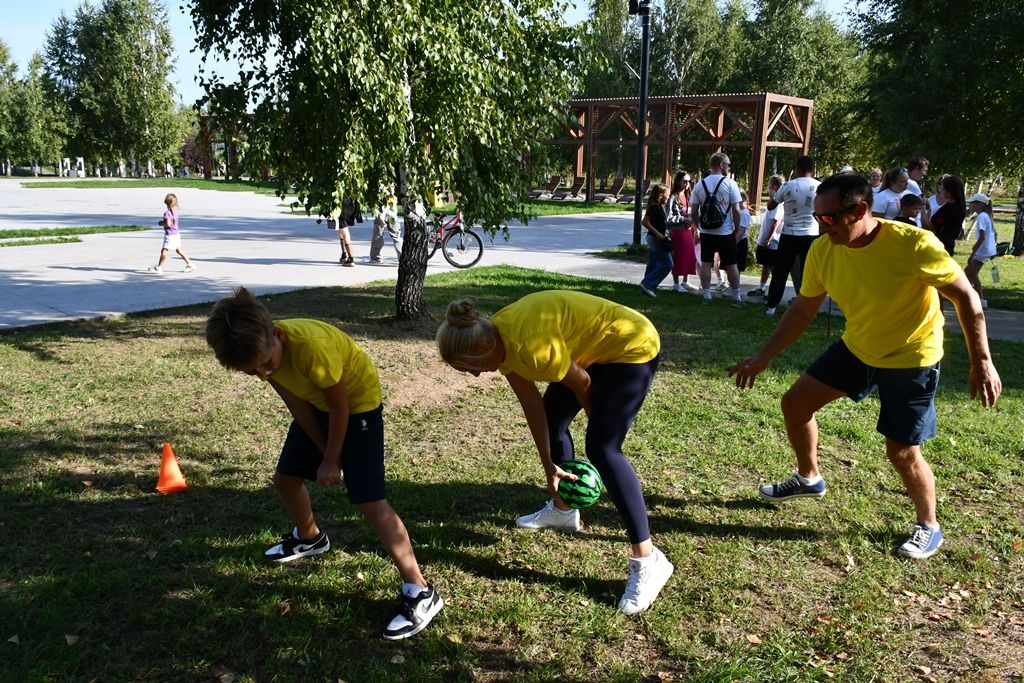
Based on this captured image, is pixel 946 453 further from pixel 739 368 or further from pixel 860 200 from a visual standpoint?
pixel 860 200

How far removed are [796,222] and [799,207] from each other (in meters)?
0.19

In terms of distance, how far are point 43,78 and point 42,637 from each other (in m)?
74.4

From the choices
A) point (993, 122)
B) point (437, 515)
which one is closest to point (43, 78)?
point (993, 122)

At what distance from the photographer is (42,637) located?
3.11 m

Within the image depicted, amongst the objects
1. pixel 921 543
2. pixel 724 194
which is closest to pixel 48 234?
pixel 724 194

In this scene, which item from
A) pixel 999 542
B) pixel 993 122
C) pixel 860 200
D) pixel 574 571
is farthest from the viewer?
pixel 993 122

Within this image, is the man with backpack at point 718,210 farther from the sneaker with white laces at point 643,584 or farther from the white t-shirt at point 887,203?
the sneaker with white laces at point 643,584

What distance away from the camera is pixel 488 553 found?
382cm

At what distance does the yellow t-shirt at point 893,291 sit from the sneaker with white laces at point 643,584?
1397mm

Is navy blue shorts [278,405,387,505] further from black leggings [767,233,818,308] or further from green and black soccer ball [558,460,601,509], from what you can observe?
black leggings [767,233,818,308]

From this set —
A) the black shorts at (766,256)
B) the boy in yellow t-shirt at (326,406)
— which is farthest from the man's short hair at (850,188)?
the black shorts at (766,256)

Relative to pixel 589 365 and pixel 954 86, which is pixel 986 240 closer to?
pixel 589 365

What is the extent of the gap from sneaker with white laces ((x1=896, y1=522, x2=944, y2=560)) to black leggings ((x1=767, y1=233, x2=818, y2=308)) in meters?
5.61

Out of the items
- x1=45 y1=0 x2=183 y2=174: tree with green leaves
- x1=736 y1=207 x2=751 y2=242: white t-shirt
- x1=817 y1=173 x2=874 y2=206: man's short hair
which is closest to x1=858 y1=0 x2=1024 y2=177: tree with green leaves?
x1=736 y1=207 x2=751 y2=242: white t-shirt
